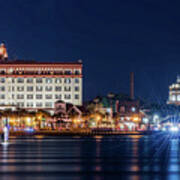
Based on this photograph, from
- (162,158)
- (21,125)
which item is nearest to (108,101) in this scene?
(21,125)

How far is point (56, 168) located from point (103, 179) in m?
5.28

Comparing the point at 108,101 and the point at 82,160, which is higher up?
the point at 108,101

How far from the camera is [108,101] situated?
185 meters

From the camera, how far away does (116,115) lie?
6132 inches

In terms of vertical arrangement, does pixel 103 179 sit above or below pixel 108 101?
below

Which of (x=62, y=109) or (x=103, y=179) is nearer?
(x=103, y=179)

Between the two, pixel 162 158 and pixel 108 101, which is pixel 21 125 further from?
pixel 162 158

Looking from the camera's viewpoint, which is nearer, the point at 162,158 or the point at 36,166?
the point at 36,166

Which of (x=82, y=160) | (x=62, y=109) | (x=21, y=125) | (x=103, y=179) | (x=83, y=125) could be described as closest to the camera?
(x=103, y=179)

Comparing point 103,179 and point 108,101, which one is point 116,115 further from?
point 103,179

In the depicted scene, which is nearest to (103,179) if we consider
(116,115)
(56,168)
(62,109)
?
(56,168)

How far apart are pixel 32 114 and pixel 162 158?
377 feet

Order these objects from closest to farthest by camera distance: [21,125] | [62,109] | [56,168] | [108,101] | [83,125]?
[56,168] < [21,125] < [83,125] < [62,109] < [108,101]

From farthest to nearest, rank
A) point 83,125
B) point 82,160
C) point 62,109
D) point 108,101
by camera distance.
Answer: point 108,101 → point 62,109 → point 83,125 → point 82,160
